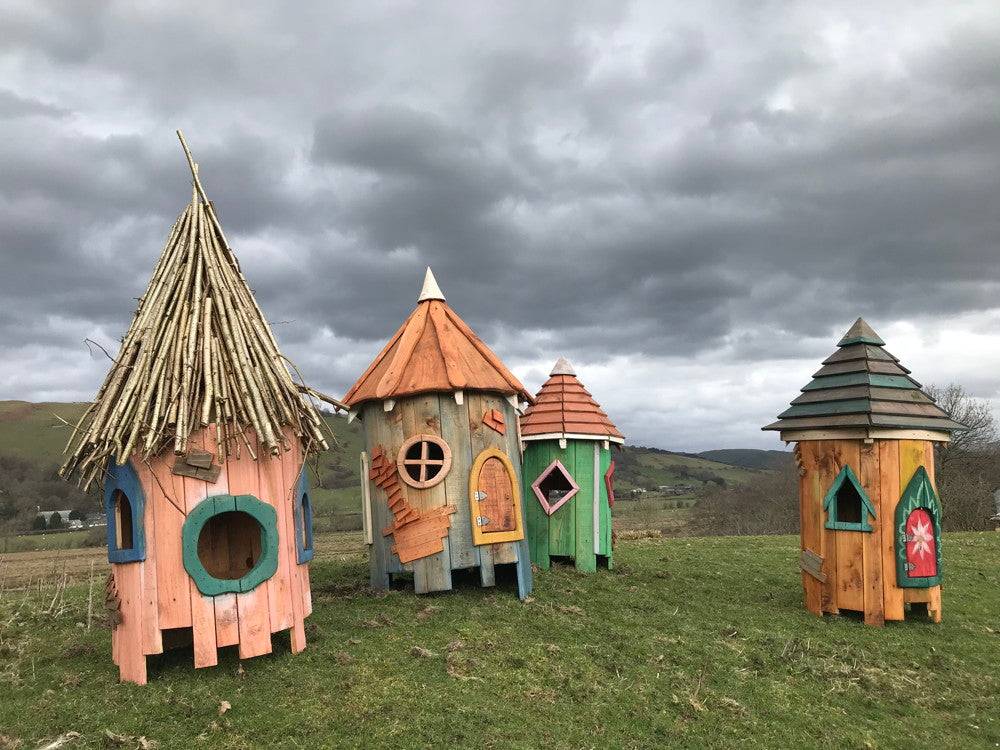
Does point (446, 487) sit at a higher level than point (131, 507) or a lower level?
lower

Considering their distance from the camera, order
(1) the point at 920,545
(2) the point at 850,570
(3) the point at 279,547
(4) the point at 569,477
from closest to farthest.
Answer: (3) the point at 279,547
(1) the point at 920,545
(2) the point at 850,570
(4) the point at 569,477


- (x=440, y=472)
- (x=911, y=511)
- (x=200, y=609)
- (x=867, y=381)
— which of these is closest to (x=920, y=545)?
(x=911, y=511)

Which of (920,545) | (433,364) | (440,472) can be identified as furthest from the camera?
(433,364)

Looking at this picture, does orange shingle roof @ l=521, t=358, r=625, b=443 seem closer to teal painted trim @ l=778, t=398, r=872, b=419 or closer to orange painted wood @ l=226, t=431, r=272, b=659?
teal painted trim @ l=778, t=398, r=872, b=419

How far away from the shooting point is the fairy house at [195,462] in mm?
8078

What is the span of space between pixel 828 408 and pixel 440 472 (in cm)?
644

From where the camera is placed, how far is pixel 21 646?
9625mm

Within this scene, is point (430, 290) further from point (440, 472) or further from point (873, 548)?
point (873, 548)

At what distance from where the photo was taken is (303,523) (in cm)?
973

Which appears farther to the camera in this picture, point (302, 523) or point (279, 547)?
point (302, 523)

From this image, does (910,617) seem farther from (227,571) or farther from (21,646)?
(21,646)

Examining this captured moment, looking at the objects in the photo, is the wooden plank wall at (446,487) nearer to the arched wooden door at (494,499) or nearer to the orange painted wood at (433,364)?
the arched wooden door at (494,499)

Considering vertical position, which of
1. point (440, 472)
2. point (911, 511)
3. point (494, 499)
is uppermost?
point (440, 472)

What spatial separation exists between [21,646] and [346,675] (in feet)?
16.1
